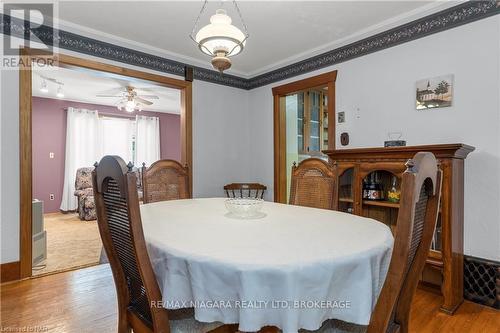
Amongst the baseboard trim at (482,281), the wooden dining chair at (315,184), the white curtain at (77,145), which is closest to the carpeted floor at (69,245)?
the white curtain at (77,145)

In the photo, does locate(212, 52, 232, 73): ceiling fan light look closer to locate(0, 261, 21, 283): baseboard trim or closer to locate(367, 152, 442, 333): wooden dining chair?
locate(367, 152, 442, 333): wooden dining chair

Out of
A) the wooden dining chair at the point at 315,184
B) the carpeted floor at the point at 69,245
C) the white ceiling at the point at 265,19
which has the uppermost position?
the white ceiling at the point at 265,19

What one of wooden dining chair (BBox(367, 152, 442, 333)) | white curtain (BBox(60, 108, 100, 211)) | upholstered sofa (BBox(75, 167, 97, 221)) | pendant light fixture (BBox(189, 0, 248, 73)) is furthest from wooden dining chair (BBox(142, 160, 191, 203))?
white curtain (BBox(60, 108, 100, 211))

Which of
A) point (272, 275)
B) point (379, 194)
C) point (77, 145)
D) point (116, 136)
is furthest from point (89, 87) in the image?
point (272, 275)

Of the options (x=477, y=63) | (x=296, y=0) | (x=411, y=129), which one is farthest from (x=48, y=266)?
(x=477, y=63)

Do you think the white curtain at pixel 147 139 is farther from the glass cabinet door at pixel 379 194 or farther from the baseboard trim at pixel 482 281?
the baseboard trim at pixel 482 281

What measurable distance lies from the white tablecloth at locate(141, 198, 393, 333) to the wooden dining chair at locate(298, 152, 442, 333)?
0.08 m

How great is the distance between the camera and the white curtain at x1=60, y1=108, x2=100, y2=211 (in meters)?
5.81

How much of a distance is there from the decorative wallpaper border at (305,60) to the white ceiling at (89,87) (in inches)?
20.8

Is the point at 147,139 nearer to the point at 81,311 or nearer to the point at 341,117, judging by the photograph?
the point at 341,117

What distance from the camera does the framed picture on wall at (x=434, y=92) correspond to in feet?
7.29

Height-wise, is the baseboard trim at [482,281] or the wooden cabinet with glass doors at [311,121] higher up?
the wooden cabinet with glass doors at [311,121]

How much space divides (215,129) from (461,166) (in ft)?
8.70

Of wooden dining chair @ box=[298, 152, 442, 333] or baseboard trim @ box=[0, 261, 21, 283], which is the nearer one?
wooden dining chair @ box=[298, 152, 442, 333]
